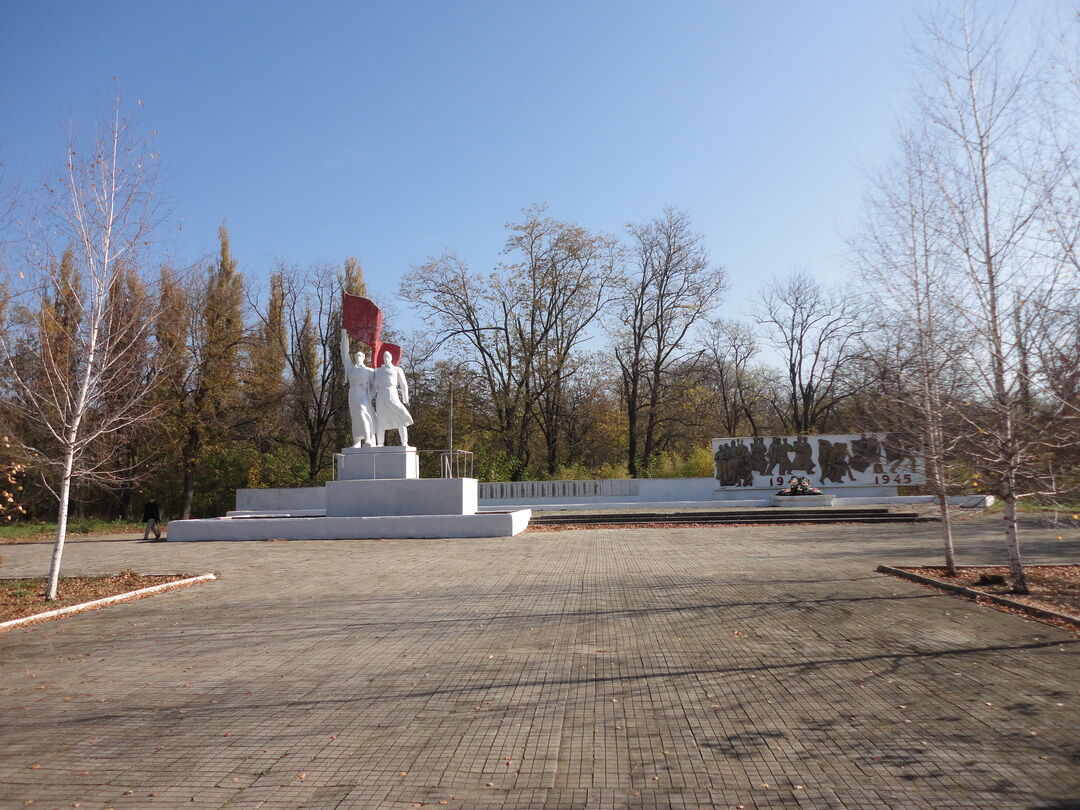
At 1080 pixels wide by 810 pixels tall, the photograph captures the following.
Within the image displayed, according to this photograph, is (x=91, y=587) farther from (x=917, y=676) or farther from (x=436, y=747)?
(x=917, y=676)

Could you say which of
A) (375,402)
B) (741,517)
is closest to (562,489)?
(741,517)

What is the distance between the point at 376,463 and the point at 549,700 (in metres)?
18.2

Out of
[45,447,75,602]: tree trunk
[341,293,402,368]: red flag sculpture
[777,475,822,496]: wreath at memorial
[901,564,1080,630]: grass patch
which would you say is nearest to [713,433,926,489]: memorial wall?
[777,475,822,496]: wreath at memorial

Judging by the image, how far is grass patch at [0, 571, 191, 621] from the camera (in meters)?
10.3

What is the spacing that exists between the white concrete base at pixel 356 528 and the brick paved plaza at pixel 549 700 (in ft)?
30.5

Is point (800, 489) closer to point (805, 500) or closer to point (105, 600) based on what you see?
point (805, 500)

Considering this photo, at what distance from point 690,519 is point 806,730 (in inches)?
817

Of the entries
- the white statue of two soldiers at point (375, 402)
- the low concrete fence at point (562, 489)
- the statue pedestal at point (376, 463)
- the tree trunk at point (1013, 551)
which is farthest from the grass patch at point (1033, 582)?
the low concrete fence at point (562, 489)

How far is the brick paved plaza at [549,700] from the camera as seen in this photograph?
13.2 ft

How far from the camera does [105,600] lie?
1085cm

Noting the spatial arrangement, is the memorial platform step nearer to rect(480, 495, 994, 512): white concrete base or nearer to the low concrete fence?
rect(480, 495, 994, 512): white concrete base

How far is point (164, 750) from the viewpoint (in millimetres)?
4723

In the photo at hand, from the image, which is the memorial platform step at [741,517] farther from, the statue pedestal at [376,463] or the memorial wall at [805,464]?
the memorial wall at [805,464]

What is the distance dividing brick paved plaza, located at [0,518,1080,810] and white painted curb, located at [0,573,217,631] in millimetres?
503
